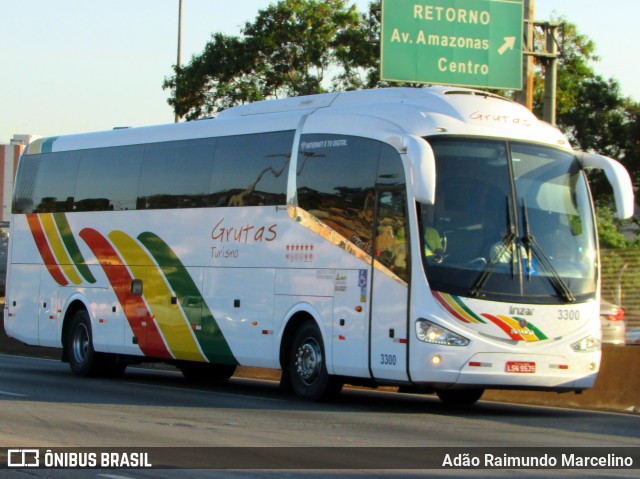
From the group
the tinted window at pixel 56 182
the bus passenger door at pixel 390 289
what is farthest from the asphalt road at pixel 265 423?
the tinted window at pixel 56 182

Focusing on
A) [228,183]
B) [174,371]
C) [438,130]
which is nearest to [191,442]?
[438,130]

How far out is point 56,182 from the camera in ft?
76.0

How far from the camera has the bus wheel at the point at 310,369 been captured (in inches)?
661

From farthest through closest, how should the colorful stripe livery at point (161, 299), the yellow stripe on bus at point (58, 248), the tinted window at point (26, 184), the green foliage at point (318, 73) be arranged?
the green foliage at point (318, 73) < the tinted window at point (26, 184) < the yellow stripe on bus at point (58, 248) < the colorful stripe livery at point (161, 299)

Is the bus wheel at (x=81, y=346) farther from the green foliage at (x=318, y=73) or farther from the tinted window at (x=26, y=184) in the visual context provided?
the green foliage at (x=318, y=73)

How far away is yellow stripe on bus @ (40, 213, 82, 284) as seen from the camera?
22.6 m

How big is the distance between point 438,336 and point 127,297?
306 inches

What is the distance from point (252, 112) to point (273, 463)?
31.7ft

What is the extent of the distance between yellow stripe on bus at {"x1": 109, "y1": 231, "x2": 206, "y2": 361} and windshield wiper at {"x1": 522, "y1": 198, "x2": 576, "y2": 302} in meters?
6.11

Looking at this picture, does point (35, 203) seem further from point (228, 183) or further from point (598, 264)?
point (598, 264)

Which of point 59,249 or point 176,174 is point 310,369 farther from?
point 59,249

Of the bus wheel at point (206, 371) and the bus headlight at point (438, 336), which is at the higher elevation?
the bus headlight at point (438, 336)

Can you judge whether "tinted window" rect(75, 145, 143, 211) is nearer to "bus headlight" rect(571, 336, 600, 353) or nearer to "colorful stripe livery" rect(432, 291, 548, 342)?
"colorful stripe livery" rect(432, 291, 548, 342)

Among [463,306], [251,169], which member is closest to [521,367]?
[463,306]
